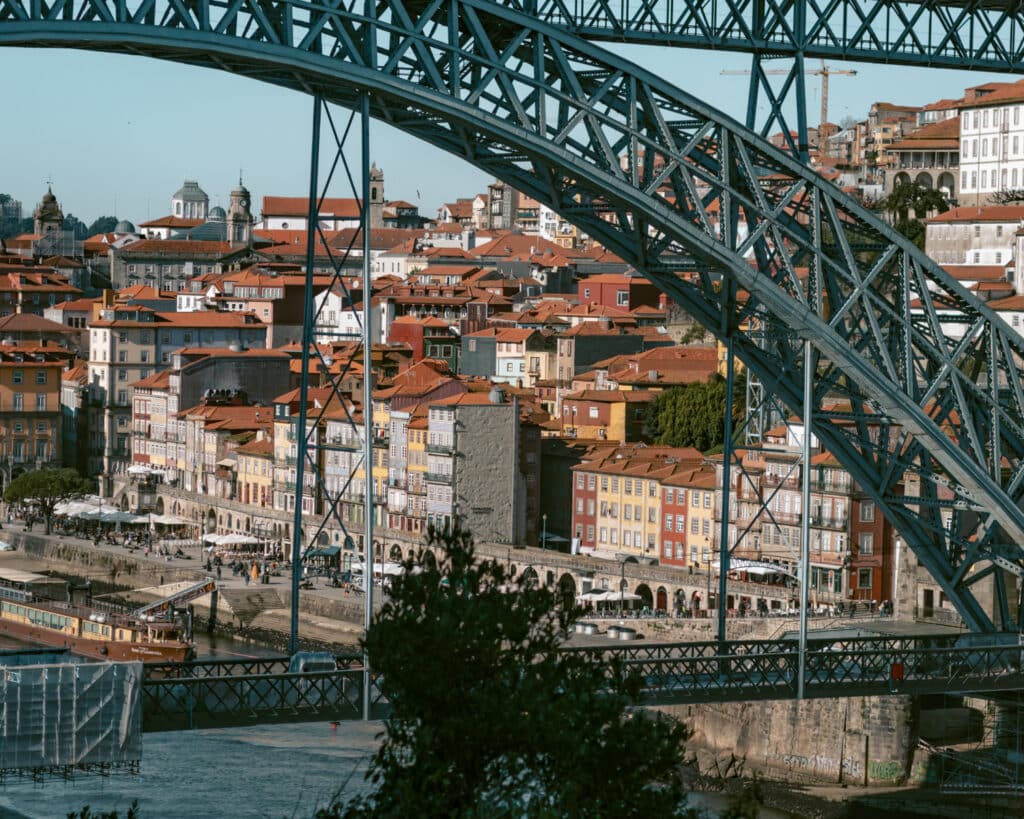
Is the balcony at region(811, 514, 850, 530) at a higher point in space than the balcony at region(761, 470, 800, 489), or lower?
lower

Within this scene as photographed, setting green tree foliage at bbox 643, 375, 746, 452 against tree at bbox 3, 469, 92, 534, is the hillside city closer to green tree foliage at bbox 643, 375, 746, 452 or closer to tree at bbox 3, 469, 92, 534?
green tree foliage at bbox 643, 375, 746, 452

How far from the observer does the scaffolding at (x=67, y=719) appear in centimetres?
3331

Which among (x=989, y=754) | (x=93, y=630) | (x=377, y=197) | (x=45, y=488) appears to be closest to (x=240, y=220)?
(x=377, y=197)

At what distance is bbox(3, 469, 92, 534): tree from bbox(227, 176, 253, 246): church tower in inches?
2516

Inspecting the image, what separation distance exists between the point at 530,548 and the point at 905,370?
139ft

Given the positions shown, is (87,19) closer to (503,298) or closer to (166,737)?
(166,737)

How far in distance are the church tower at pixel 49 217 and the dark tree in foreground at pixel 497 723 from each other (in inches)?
5606

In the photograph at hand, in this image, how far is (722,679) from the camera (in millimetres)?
30500

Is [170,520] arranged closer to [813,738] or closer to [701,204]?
[813,738]

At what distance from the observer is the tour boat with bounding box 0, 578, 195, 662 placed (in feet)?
207

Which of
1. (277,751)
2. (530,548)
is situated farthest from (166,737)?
(530,548)

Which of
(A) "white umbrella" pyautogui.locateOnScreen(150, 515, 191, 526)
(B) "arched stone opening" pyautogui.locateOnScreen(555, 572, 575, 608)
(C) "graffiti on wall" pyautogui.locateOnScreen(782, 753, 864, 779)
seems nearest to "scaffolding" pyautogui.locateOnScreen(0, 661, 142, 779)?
(B) "arched stone opening" pyautogui.locateOnScreen(555, 572, 575, 608)

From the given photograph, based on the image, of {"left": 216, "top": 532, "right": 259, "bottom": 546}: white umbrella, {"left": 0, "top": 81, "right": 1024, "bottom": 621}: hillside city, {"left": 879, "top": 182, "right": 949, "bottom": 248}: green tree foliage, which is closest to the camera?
{"left": 0, "top": 81, "right": 1024, "bottom": 621}: hillside city

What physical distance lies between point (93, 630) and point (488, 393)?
1684 centimetres
